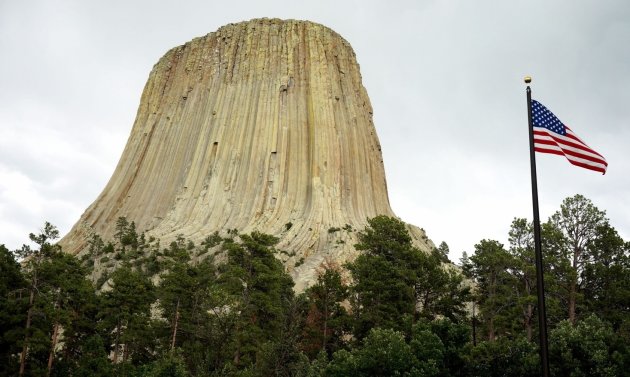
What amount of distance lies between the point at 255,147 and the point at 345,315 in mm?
34720

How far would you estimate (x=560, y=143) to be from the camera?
14711 millimetres

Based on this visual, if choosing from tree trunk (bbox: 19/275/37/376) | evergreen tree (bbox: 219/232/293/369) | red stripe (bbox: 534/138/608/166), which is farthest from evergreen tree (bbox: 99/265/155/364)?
red stripe (bbox: 534/138/608/166)

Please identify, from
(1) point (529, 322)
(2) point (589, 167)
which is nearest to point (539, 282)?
(2) point (589, 167)

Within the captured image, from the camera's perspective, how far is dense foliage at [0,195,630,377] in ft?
80.1

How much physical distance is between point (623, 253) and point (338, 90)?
4355 cm

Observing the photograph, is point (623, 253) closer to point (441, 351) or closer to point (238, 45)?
point (441, 351)

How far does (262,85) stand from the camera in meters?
68.2

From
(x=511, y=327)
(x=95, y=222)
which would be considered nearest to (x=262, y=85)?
(x=95, y=222)

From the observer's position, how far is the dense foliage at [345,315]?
80.1 feet

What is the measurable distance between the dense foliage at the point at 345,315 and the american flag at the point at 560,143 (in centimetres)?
1043

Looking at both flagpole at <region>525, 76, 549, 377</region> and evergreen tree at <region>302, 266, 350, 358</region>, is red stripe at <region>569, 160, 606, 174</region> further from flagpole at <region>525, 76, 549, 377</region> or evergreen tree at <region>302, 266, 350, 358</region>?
evergreen tree at <region>302, 266, 350, 358</region>

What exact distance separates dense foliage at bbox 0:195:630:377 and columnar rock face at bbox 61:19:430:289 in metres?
19.2

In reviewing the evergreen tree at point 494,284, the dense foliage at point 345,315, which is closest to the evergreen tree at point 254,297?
the dense foliage at point 345,315

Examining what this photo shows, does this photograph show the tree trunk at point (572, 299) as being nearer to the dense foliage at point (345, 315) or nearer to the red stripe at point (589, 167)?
the dense foliage at point (345, 315)
